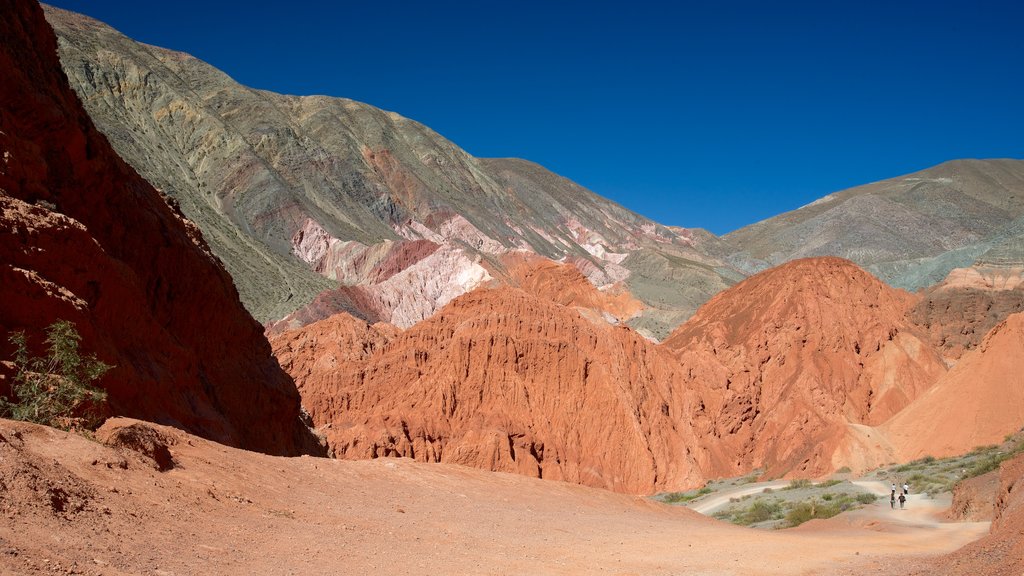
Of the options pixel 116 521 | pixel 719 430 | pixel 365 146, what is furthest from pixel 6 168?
pixel 365 146

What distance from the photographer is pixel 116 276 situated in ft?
50.1

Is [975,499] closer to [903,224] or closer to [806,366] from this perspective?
[806,366]

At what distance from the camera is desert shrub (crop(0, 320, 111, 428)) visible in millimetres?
10531

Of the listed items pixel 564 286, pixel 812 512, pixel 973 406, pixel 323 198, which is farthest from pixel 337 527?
pixel 323 198

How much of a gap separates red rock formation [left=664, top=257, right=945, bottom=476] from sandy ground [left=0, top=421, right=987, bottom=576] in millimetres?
23756

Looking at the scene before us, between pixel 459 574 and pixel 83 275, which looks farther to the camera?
pixel 83 275

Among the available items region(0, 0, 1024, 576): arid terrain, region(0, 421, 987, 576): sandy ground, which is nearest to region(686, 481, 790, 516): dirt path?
region(0, 0, 1024, 576): arid terrain

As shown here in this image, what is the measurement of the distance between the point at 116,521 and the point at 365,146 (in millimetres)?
127558

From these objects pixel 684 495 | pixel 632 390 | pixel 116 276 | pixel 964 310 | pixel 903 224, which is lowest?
pixel 684 495

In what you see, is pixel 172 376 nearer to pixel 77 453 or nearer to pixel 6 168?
pixel 6 168

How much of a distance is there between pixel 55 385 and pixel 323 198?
100079mm

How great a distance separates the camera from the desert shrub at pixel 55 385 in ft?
34.6

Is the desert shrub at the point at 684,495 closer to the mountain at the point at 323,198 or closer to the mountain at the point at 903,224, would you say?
the mountain at the point at 323,198

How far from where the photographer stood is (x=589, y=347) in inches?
1858
